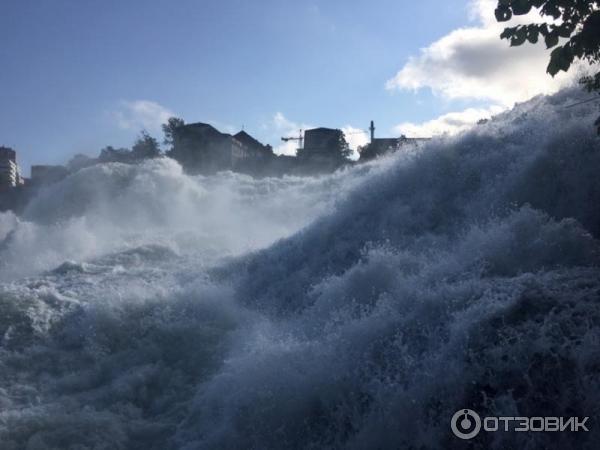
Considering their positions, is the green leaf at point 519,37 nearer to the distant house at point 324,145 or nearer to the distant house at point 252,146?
the distant house at point 324,145

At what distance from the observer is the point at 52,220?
24.4 m

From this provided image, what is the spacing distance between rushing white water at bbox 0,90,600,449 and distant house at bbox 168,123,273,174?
33.5m

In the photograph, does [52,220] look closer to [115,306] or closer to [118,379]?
[115,306]

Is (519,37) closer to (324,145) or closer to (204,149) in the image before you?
(324,145)

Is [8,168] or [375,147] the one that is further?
[8,168]

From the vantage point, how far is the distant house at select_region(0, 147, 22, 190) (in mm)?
44369

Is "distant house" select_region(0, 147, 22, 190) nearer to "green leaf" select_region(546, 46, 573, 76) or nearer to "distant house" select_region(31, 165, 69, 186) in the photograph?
A: "distant house" select_region(31, 165, 69, 186)

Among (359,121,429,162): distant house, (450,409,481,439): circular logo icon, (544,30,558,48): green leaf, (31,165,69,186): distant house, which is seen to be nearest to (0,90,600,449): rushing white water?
(450,409,481,439): circular logo icon

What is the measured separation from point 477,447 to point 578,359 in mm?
1050

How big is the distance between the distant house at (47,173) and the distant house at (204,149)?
30.0ft

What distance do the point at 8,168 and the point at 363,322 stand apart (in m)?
48.6

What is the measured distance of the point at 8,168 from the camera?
4866cm


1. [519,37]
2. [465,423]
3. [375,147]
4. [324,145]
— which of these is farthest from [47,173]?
[519,37]

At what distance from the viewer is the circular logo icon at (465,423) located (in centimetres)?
483
